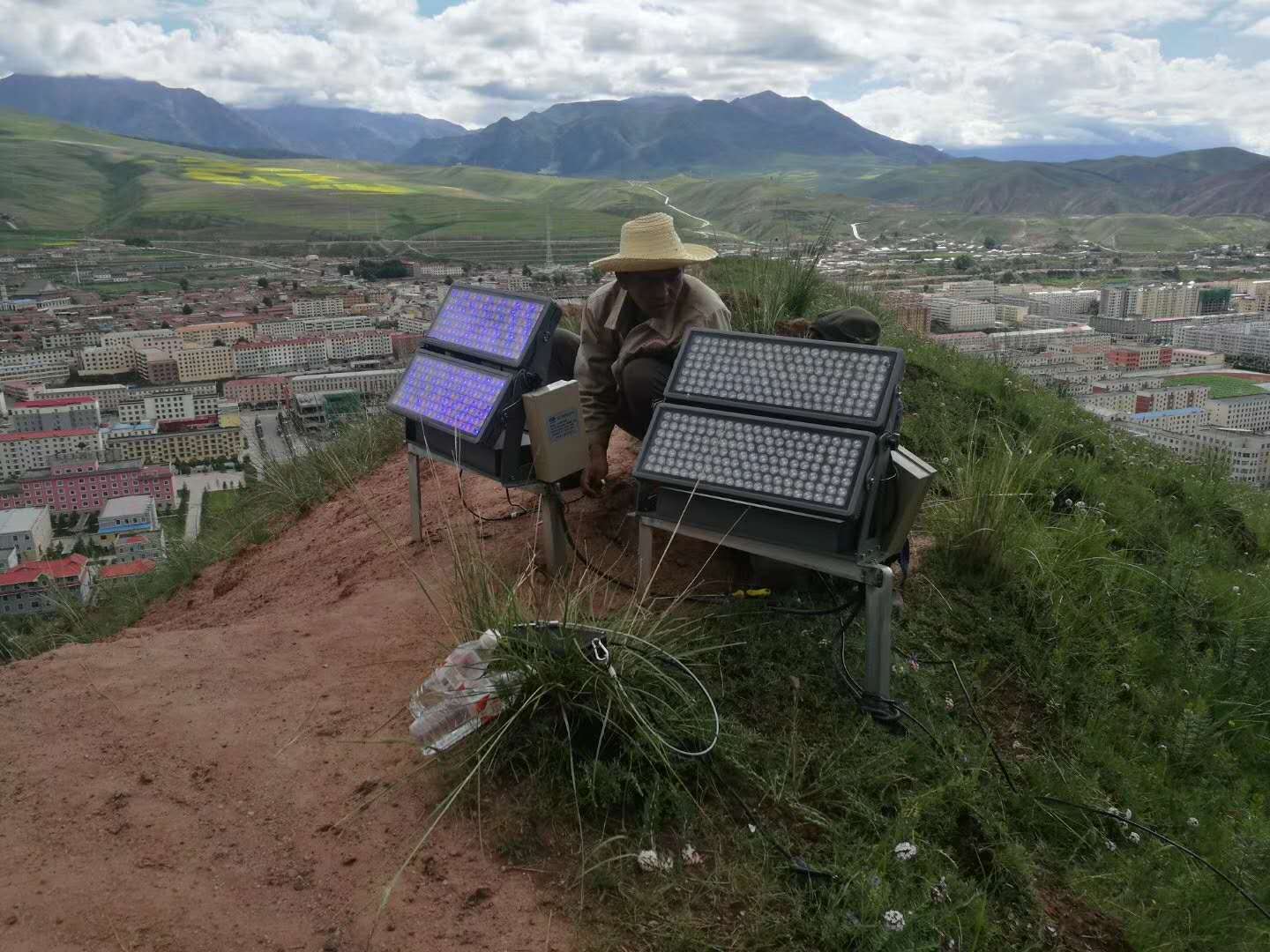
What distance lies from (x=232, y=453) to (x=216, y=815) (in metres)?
9.50

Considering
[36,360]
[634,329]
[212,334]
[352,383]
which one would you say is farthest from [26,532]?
[36,360]

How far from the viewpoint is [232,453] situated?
37.0 ft

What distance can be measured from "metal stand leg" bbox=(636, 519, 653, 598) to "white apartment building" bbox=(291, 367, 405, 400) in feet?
17.7

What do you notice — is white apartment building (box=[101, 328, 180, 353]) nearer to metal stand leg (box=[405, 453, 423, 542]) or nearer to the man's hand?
metal stand leg (box=[405, 453, 423, 542])

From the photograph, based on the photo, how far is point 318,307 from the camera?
70.8ft

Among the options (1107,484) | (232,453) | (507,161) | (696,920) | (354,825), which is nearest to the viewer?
(696,920)

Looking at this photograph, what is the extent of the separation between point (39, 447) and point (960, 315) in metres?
11.5

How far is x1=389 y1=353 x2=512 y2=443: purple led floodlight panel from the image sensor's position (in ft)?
12.5

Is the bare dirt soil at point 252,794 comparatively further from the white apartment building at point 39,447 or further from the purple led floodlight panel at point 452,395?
the white apartment building at point 39,447

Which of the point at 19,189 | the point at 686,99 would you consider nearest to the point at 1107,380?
the point at 19,189

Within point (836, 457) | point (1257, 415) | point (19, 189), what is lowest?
point (1257, 415)

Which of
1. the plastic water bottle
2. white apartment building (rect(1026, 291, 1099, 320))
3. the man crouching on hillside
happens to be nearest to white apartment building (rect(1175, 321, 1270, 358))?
white apartment building (rect(1026, 291, 1099, 320))

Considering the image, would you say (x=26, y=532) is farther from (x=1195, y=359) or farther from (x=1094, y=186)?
(x=1094, y=186)

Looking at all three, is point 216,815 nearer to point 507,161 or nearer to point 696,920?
point 696,920
